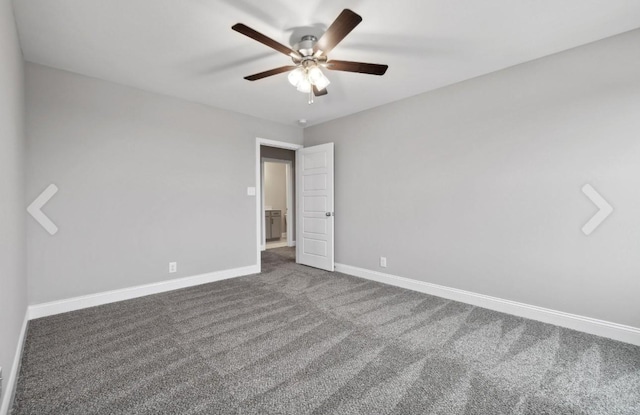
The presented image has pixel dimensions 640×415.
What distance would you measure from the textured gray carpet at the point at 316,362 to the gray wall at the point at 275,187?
5.18 metres

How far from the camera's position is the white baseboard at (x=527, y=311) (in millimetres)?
2318

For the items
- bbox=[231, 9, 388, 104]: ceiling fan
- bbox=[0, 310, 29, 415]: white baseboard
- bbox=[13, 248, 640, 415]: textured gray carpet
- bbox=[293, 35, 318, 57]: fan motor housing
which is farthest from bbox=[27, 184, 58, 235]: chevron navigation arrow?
bbox=[293, 35, 318, 57]: fan motor housing

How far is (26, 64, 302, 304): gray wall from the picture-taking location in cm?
280

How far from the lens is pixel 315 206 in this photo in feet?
15.7

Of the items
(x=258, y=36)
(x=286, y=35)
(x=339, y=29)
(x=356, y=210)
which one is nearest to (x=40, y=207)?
(x=258, y=36)

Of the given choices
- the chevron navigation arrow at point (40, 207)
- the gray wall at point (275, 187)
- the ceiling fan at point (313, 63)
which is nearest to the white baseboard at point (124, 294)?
the chevron navigation arrow at point (40, 207)

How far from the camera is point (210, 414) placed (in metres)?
1.53

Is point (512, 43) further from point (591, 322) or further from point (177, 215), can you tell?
point (177, 215)

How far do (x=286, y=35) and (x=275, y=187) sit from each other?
19.6 feet

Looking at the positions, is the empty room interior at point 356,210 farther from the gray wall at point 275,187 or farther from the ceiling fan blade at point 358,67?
the gray wall at point 275,187

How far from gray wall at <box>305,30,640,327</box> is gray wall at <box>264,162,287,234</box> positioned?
14.6ft

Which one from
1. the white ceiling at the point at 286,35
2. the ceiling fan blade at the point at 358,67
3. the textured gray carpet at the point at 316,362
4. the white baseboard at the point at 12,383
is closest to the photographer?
the white baseboard at the point at 12,383

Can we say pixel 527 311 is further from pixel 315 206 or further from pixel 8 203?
pixel 8 203

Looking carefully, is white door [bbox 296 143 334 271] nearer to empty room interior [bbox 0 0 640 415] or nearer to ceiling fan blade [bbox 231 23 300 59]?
empty room interior [bbox 0 0 640 415]
